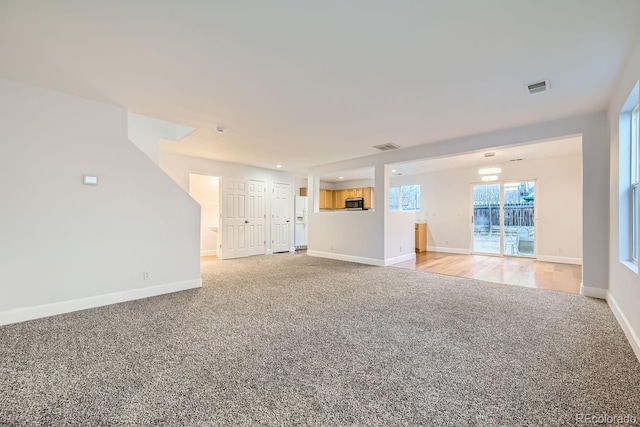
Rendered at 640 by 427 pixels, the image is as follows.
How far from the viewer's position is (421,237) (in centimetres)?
836

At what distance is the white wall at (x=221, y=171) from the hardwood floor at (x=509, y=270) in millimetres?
4119

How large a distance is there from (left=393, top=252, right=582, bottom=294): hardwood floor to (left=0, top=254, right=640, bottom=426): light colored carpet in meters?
1.07

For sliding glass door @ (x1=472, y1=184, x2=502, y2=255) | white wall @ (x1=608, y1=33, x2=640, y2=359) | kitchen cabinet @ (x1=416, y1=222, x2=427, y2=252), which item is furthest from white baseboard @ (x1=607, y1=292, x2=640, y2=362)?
kitchen cabinet @ (x1=416, y1=222, x2=427, y2=252)

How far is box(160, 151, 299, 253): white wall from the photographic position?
6.09m

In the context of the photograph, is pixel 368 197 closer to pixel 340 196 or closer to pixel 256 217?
pixel 340 196

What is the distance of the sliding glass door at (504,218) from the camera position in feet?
23.1

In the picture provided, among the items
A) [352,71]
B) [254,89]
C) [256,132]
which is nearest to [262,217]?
[256,132]

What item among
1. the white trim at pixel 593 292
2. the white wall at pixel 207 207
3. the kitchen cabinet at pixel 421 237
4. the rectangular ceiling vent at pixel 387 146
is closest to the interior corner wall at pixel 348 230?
the rectangular ceiling vent at pixel 387 146

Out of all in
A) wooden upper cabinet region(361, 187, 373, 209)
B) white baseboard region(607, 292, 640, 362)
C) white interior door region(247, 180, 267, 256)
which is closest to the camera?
white baseboard region(607, 292, 640, 362)

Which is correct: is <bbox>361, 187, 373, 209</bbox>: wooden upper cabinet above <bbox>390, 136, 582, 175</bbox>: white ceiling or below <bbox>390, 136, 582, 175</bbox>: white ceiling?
below

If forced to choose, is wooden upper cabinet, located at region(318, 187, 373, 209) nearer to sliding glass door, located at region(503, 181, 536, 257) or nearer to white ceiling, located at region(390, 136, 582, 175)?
white ceiling, located at region(390, 136, 582, 175)

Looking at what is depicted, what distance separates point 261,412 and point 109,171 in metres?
3.41

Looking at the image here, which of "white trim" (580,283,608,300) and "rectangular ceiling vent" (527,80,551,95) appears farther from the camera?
"white trim" (580,283,608,300)

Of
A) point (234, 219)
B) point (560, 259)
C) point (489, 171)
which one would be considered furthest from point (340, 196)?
point (560, 259)
